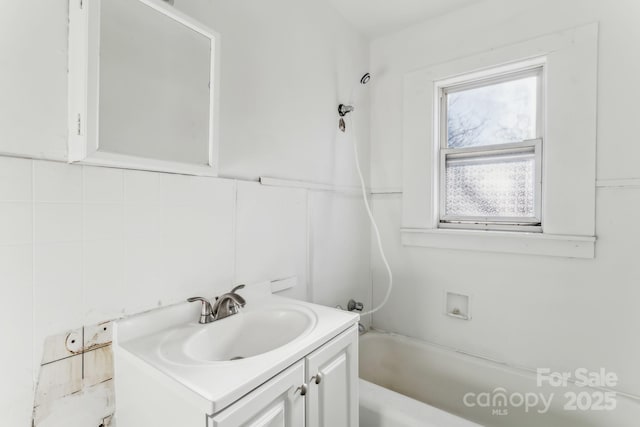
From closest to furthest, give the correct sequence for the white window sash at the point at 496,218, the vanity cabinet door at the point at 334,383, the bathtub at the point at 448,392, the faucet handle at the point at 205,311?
1. the vanity cabinet door at the point at 334,383
2. the faucet handle at the point at 205,311
3. the bathtub at the point at 448,392
4. the white window sash at the point at 496,218

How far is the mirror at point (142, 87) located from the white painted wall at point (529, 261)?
1.37 meters

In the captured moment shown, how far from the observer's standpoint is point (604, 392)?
1369mm

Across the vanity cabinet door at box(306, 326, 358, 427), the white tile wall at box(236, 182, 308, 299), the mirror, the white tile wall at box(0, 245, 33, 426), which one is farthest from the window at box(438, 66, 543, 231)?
the white tile wall at box(0, 245, 33, 426)

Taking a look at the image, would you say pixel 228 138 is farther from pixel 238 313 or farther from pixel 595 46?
pixel 595 46

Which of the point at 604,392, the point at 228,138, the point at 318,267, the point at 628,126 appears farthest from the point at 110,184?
the point at 604,392

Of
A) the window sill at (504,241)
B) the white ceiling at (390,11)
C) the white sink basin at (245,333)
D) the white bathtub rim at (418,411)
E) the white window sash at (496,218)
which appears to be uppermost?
the white ceiling at (390,11)

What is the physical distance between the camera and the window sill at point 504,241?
1.44 meters

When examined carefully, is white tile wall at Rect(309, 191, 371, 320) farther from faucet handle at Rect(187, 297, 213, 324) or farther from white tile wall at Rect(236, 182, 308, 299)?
faucet handle at Rect(187, 297, 213, 324)

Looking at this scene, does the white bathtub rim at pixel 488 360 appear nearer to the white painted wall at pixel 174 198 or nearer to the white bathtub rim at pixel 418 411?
the white painted wall at pixel 174 198

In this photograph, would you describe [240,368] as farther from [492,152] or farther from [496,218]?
[492,152]

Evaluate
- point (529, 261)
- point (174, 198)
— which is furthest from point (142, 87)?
point (529, 261)

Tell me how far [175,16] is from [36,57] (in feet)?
1.28

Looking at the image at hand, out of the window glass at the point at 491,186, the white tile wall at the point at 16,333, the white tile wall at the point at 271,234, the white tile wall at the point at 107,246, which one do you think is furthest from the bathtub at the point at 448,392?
the white tile wall at the point at 16,333

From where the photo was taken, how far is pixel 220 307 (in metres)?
1.04
